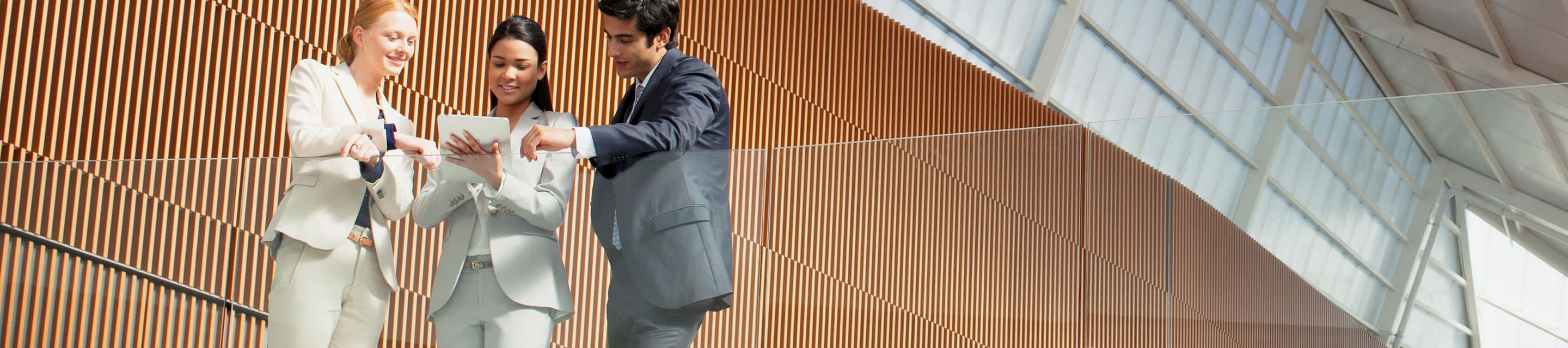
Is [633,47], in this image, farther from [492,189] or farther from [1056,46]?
[1056,46]

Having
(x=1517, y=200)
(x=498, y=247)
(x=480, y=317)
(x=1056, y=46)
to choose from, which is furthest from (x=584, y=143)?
(x=1056, y=46)

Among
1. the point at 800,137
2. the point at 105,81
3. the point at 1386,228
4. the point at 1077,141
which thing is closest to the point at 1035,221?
the point at 1077,141

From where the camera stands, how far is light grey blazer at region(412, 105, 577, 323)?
9.31 ft

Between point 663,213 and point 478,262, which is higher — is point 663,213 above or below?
above

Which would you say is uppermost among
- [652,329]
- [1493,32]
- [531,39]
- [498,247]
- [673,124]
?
[1493,32]

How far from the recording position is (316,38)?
5.93 meters

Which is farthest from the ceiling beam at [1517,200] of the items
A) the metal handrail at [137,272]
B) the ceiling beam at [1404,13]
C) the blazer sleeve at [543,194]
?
the ceiling beam at [1404,13]

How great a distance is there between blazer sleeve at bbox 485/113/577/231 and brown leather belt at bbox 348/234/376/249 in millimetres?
293

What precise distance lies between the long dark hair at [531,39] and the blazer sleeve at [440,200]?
0.38 metres

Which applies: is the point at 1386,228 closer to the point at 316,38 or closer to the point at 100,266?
the point at 100,266

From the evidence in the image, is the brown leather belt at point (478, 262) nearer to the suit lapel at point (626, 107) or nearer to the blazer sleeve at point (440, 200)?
the blazer sleeve at point (440, 200)

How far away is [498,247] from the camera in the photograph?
285 cm

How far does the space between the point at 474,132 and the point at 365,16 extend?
30.1 inches

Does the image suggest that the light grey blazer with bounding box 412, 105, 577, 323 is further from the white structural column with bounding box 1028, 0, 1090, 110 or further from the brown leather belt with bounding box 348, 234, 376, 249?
the white structural column with bounding box 1028, 0, 1090, 110
